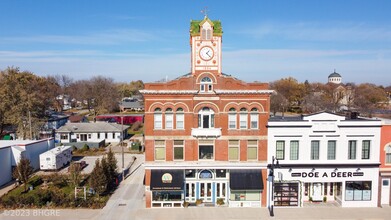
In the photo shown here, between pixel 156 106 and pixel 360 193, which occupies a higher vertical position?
pixel 156 106

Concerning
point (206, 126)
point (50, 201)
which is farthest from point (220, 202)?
point (50, 201)

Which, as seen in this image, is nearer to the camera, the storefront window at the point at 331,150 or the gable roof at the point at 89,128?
the storefront window at the point at 331,150

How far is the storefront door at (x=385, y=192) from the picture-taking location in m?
27.5

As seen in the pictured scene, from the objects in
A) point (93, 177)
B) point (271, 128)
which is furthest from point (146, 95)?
point (271, 128)

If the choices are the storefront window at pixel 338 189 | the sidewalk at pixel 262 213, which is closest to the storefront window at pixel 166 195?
the sidewalk at pixel 262 213

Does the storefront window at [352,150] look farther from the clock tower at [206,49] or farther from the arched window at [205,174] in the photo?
the clock tower at [206,49]

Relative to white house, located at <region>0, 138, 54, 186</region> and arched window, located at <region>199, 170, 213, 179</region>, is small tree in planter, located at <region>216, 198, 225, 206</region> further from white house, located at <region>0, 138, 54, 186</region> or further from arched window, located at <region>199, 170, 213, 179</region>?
white house, located at <region>0, 138, 54, 186</region>

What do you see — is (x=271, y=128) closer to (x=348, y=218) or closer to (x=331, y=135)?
(x=331, y=135)

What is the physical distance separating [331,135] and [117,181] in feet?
68.2

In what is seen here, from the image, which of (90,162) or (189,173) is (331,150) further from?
(90,162)

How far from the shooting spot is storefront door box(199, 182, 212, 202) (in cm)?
2767

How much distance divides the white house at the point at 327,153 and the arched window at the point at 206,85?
19.1 feet

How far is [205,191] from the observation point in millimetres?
27734

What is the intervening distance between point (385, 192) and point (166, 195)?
720 inches
